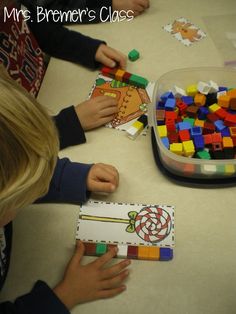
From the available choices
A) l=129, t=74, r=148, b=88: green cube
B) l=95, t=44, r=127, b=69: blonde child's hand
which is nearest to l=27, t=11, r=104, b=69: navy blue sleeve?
l=95, t=44, r=127, b=69: blonde child's hand

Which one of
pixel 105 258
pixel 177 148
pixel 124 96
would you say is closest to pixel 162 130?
pixel 177 148

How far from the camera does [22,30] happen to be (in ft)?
2.75

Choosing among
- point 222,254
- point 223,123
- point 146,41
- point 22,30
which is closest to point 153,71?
point 146,41

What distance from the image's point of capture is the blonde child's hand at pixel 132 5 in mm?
918

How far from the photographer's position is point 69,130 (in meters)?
0.68

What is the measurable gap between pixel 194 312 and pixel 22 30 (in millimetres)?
749

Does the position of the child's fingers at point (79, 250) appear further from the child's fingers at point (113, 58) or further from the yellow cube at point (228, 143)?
the child's fingers at point (113, 58)

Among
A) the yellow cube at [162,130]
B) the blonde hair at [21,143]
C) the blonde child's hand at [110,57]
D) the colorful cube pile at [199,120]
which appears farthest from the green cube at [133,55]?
the blonde hair at [21,143]

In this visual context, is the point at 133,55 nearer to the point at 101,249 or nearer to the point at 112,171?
the point at 112,171

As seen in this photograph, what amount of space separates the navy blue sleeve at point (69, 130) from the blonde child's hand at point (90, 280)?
0.23m

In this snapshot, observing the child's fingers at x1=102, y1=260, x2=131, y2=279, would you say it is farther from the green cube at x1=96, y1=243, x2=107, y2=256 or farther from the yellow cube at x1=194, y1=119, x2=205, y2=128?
the yellow cube at x1=194, y1=119, x2=205, y2=128

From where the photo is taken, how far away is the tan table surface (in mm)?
499

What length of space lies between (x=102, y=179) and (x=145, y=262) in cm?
17

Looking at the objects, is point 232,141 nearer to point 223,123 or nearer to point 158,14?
point 223,123
